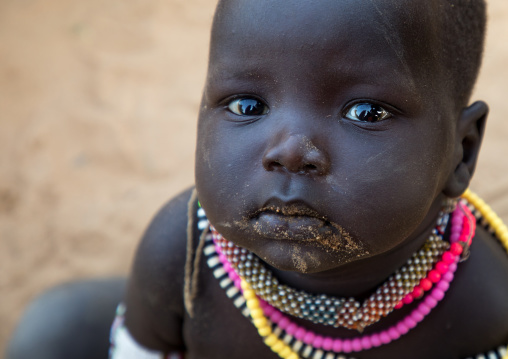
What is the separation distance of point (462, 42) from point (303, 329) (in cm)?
72

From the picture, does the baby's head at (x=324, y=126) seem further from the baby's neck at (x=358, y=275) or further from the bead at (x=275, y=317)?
the bead at (x=275, y=317)

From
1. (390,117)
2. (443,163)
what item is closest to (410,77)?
(390,117)

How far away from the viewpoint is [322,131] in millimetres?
1053

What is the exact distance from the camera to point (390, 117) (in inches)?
43.3

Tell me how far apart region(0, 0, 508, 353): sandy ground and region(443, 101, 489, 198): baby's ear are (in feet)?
4.61

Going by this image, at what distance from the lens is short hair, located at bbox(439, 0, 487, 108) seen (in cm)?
117

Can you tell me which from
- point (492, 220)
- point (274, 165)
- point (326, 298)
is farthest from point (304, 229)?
point (492, 220)

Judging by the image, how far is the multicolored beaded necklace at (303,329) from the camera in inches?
54.5

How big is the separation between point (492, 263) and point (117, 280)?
137 centimetres

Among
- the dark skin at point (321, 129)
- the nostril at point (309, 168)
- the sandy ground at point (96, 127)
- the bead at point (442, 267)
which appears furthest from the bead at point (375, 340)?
the sandy ground at point (96, 127)

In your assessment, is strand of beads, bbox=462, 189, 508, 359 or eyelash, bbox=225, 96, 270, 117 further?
strand of beads, bbox=462, 189, 508, 359

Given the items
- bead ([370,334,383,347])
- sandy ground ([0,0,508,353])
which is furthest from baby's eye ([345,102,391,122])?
sandy ground ([0,0,508,353])

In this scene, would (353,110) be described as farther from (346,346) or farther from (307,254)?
(346,346)

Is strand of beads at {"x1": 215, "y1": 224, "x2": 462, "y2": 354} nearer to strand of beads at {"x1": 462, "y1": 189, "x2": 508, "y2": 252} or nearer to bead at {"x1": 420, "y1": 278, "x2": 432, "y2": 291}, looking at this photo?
bead at {"x1": 420, "y1": 278, "x2": 432, "y2": 291}
